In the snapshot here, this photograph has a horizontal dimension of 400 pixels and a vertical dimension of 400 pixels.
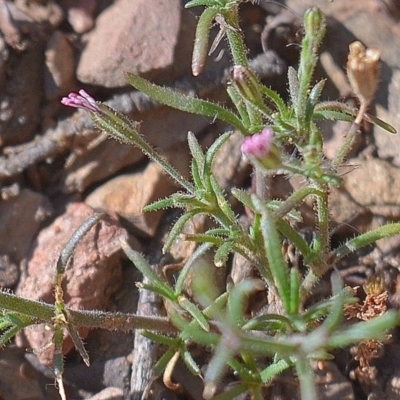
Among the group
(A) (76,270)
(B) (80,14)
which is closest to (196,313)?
(A) (76,270)

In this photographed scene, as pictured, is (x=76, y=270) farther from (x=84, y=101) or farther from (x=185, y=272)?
(x=84, y=101)

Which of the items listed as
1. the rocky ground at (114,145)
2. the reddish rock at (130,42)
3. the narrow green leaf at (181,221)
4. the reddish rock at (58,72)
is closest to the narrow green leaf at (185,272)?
the narrow green leaf at (181,221)

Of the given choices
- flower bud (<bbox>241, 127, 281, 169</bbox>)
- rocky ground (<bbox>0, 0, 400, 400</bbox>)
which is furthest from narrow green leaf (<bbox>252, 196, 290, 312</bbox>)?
rocky ground (<bbox>0, 0, 400, 400</bbox>)

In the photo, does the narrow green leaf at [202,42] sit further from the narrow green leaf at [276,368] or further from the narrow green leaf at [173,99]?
the narrow green leaf at [276,368]

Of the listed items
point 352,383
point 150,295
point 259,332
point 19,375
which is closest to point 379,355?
point 352,383

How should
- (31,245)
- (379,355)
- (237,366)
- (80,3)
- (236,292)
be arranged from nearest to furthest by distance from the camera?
(236,292)
(237,366)
(379,355)
(31,245)
(80,3)

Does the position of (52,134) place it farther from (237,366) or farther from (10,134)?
(237,366)

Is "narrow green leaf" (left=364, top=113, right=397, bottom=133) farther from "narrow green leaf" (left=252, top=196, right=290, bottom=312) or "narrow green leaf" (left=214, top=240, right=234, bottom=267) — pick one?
"narrow green leaf" (left=214, top=240, right=234, bottom=267)
